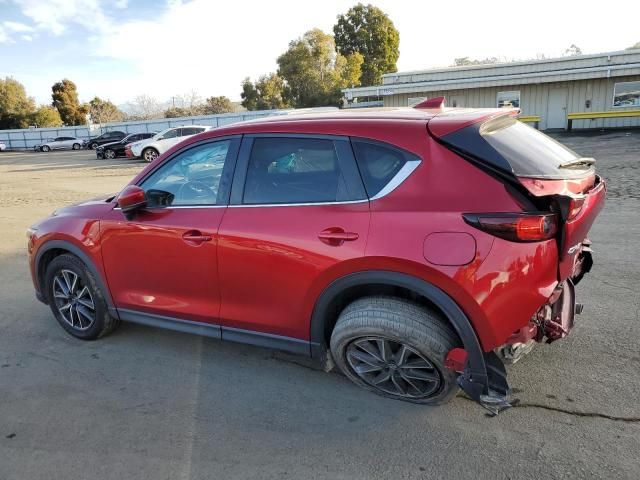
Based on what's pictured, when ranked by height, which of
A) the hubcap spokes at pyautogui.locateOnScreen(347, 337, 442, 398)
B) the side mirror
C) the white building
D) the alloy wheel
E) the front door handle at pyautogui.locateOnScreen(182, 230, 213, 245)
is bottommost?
the hubcap spokes at pyautogui.locateOnScreen(347, 337, 442, 398)

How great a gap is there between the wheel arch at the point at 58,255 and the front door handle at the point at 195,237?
0.98 meters

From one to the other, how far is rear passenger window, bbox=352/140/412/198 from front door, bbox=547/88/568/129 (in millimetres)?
29491

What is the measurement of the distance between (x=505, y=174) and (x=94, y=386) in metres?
2.96

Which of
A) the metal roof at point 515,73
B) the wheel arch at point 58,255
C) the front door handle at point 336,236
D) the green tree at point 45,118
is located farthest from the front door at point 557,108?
the green tree at point 45,118

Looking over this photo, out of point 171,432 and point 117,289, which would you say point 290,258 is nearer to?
point 171,432

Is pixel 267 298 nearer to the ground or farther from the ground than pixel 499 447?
farther from the ground

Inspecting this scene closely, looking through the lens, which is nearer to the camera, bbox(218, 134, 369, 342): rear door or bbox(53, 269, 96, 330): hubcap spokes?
bbox(218, 134, 369, 342): rear door

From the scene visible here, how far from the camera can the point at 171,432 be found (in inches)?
112

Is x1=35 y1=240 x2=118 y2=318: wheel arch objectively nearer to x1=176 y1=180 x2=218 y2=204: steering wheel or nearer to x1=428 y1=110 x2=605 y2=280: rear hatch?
x1=176 y1=180 x2=218 y2=204: steering wheel

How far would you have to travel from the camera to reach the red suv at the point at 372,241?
8.17 ft

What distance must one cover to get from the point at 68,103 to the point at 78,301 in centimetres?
6752

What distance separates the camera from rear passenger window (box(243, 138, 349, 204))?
2898mm

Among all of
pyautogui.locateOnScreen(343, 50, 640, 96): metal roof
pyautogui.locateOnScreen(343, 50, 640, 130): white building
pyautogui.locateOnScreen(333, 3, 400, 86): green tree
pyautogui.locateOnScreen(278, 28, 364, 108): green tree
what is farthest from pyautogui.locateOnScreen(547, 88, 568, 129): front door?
pyautogui.locateOnScreen(333, 3, 400, 86): green tree

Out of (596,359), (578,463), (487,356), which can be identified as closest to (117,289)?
(487,356)
